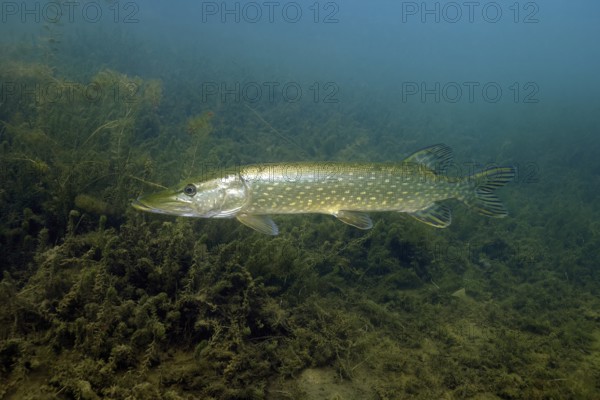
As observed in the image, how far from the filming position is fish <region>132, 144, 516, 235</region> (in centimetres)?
344

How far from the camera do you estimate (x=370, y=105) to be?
1611cm

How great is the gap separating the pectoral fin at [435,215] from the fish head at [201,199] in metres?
2.17

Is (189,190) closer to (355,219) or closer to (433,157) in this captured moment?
(355,219)

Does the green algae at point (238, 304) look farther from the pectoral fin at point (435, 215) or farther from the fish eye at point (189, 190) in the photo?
the pectoral fin at point (435, 215)

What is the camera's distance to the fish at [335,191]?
3.44m

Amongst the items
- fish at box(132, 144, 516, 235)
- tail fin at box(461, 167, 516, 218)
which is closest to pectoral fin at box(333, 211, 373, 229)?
fish at box(132, 144, 516, 235)

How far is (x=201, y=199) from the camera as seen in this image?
340 cm

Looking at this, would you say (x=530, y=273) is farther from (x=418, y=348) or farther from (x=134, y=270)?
(x=134, y=270)

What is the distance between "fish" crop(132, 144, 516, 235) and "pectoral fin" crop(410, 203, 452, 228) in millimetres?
11

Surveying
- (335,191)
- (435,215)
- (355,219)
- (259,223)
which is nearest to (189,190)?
(259,223)

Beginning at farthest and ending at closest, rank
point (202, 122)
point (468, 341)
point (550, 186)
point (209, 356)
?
point (550, 186) < point (202, 122) < point (468, 341) < point (209, 356)

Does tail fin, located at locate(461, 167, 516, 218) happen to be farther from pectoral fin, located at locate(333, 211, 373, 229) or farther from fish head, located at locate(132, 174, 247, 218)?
fish head, located at locate(132, 174, 247, 218)

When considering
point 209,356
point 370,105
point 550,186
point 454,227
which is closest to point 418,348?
point 209,356

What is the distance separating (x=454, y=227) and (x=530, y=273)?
1.46 metres
